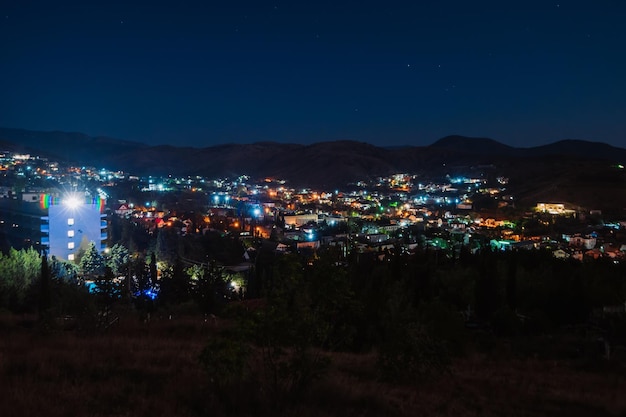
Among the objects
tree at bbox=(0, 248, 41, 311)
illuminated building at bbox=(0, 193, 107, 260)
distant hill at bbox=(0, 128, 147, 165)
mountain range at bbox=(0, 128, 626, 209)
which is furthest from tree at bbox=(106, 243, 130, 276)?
distant hill at bbox=(0, 128, 147, 165)

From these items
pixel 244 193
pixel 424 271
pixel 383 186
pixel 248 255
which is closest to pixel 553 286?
pixel 424 271

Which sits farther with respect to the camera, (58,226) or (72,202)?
(72,202)

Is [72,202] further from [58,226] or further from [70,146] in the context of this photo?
[70,146]

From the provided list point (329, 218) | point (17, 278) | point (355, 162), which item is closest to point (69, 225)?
point (17, 278)

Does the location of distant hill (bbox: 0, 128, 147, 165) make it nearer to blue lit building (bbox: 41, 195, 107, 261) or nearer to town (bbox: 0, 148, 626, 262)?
town (bbox: 0, 148, 626, 262)

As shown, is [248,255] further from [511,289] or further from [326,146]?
[326,146]

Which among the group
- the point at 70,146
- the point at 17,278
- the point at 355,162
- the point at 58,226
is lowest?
the point at 17,278
